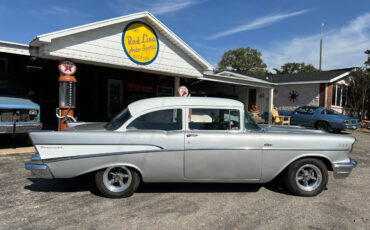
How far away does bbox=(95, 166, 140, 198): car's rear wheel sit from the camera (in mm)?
3865

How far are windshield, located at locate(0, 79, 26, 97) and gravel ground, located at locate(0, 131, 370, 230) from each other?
419 centimetres

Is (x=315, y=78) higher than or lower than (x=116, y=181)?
higher

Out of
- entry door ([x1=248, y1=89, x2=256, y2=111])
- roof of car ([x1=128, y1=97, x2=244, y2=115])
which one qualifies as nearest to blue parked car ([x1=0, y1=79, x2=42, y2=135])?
roof of car ([x1=128, y1=97, x2=244, y2=115])

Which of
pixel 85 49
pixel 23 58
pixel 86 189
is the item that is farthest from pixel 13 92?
pixel 86 189

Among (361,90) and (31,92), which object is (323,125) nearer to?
(361,90)

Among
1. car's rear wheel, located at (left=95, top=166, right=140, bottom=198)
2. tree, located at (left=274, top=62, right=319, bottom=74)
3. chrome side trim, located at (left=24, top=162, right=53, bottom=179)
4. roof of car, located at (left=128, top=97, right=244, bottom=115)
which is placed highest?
tree, located at (left=274, top=62, right=319, bottom=74)

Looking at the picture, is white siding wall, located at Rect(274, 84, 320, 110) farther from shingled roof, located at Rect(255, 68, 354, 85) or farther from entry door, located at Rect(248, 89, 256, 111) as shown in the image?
entry door, located at Rect(248, 89, 256, 111)

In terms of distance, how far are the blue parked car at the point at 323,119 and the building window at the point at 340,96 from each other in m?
7.40

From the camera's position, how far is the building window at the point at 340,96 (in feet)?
68.2

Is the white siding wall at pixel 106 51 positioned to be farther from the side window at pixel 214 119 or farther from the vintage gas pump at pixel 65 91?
the side window at pixel 214 119

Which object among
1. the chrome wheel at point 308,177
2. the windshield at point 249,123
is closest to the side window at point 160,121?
the windshield at point 249,123

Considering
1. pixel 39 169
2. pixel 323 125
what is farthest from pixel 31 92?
pixel 323 125

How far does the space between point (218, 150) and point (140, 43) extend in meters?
6.97

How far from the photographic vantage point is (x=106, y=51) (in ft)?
28.7
